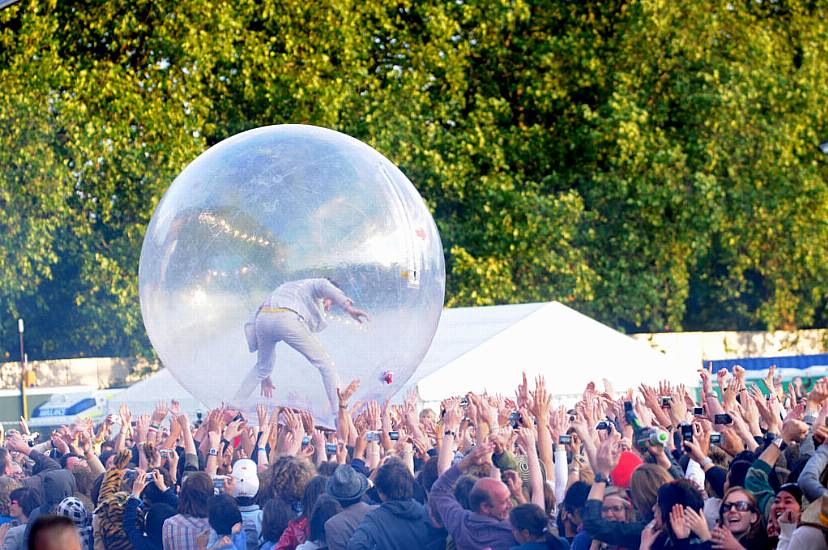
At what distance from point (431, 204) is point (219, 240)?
51.3ft

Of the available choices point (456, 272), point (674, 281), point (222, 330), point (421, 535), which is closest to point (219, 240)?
point (222, 330)

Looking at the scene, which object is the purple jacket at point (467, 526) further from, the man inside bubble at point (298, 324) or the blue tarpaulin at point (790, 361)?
the blue tarpaulin at point (790, 361)

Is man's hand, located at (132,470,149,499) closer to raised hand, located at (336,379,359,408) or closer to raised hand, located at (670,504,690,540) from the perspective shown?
raised hand, located at (336,379,359,408)

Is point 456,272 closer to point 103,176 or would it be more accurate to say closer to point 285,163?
point 103,176

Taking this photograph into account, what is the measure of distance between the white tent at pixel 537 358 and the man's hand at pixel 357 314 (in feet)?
9.36

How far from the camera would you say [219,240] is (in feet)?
25.6

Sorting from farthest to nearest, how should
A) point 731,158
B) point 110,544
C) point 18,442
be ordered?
point 731,158, point 18,442, point 110,544

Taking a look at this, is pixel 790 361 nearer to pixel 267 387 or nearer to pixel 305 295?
pixel 267 387

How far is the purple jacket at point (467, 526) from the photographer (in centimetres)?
587

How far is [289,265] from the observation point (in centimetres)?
761

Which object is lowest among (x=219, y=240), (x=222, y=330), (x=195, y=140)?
(x=222, y=330)

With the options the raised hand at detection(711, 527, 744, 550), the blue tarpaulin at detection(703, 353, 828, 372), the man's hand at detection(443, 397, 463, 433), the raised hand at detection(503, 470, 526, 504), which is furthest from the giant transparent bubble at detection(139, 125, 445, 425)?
the blue tarpaulin at detection(703, 353, 828, 372)

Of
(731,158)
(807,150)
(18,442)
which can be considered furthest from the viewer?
(807,150)

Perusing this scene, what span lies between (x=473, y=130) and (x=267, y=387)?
16519 mm
